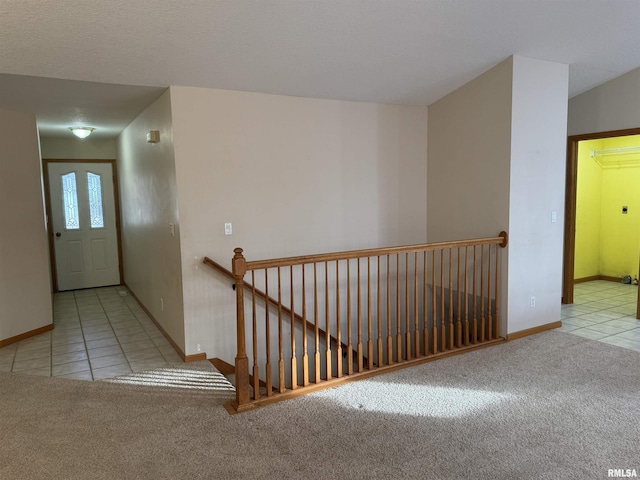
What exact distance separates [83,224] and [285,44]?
5287mm

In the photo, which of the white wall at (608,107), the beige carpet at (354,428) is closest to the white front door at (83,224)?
the beige carpet at (354,428)

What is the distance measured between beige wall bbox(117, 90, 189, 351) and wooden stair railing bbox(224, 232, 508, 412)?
75 centimetres

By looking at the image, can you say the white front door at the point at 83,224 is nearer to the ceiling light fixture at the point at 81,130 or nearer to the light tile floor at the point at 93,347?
the light tile floor at the point at 93,347

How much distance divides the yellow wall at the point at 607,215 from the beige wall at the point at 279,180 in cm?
341

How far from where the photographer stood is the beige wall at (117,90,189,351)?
3.90m

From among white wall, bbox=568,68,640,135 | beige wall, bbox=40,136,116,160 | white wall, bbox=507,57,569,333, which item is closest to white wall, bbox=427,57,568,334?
white wall, bbox=507,57,569,333

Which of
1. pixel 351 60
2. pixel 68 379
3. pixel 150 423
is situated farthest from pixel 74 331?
pixel 351 60

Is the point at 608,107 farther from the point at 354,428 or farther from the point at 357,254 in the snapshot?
the point at 354,428

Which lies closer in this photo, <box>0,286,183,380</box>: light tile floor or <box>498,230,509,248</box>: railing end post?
<box>0,286,183,380</box>: light tile floor

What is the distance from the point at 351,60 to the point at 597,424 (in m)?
3.13

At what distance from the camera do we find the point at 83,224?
7004 mm

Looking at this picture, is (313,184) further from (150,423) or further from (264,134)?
(150,423)

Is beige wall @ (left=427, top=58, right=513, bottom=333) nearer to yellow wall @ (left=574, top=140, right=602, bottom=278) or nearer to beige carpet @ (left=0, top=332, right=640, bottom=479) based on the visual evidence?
beige carpet @ (left=0, top=332, right=640, bottom=479)

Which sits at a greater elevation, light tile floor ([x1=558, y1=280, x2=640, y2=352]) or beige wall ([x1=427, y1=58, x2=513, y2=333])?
beige wall ([x1=427, y1=58, x2=513, y2=333])
